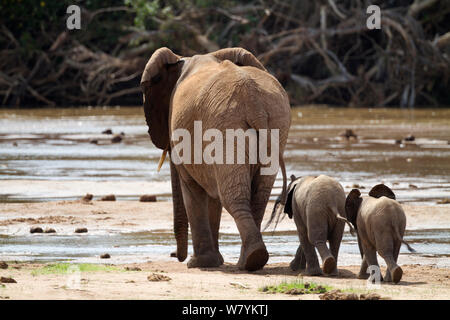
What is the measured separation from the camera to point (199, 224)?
8.77 m

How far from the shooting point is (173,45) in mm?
35344

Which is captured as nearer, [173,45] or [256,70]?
[256,70]

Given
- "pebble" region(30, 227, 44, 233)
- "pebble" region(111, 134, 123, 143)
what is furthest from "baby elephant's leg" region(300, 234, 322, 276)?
"pebble" region(111, 134, 123, 143)

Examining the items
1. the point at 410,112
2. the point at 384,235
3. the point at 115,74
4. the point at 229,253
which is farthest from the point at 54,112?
the point at 384,235

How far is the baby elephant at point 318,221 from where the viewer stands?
7891mm

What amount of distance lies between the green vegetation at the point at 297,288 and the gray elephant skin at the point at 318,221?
36.4 inches

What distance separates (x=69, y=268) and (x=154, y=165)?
9773mm

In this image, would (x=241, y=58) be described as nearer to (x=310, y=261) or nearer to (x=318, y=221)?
(x=318, y=221)

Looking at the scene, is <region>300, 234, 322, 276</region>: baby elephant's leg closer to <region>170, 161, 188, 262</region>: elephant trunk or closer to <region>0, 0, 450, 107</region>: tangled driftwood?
<region>170, 161, 188, 262</region>: elephant trunk

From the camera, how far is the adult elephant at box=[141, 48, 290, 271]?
786cm

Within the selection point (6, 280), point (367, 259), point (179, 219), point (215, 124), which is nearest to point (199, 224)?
point (179, 219)
